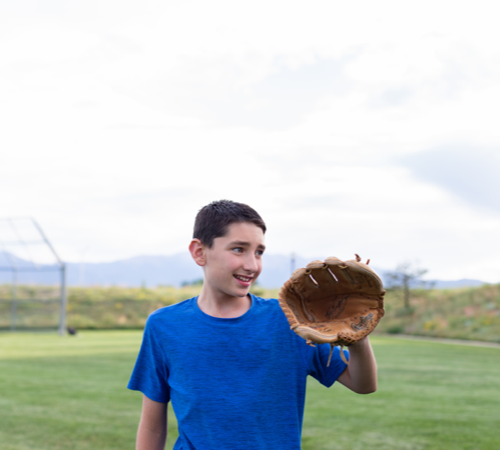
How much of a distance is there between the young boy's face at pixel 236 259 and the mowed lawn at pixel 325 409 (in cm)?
361

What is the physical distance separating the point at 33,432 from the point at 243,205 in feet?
15.0

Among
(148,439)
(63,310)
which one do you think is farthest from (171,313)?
(63,310)

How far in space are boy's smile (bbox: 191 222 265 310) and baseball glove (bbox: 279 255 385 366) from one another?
127 mm

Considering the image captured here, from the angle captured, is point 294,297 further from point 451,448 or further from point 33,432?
point 33,432

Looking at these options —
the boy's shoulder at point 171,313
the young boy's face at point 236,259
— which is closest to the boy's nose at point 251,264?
the young boy's face at point 236,259

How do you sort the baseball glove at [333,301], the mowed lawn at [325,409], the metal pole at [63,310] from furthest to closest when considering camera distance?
the metal pole at [63,310]
the mowed lawn at [325,409]
the baseball glove at [333,301]

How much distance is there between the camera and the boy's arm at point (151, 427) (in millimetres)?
1964

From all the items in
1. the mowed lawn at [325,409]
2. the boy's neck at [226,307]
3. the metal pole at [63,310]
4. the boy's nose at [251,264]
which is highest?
the boy's nose at [251,264]

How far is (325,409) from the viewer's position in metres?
6.71

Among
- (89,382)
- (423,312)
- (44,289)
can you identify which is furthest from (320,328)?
(44,289)

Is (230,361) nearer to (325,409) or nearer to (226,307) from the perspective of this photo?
(226,307)

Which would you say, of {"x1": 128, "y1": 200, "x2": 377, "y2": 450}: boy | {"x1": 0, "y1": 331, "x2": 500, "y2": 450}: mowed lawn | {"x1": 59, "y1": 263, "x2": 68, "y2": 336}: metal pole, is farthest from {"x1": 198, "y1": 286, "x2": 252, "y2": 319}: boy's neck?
{"x1": 59, "y1": 263, "x2": 68, "y2": 336}: metal pole

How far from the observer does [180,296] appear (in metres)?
30.2

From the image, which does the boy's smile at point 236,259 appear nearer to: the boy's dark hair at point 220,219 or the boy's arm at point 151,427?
the boy's dark hair at point 220,219
